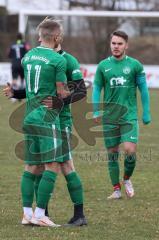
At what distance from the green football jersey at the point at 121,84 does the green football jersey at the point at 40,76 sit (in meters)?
2.19

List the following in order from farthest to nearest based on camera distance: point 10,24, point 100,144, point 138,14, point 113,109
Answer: point 10,24 → point 138,14 → point 100,144 → point 113,109

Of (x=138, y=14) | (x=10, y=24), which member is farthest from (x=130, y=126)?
(x=10, y=24)

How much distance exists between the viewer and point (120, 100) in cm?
896

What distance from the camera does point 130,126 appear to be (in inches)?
352

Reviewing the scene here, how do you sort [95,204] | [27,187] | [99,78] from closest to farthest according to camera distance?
1. [27,187]
2. [95,204]
3. [99,78]

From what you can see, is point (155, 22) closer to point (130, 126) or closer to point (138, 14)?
point (138, 14)

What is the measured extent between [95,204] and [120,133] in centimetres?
105

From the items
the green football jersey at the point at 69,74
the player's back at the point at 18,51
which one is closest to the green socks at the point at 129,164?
the green football jersey at the point at 69,74

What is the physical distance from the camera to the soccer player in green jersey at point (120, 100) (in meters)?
8.89

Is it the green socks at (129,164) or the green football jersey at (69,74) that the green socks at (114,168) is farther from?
the green football jersey at (69,74)

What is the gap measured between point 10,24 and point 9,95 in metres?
34.9

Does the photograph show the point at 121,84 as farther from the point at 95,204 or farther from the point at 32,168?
the point at 32,168

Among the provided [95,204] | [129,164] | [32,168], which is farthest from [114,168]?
[32,168]

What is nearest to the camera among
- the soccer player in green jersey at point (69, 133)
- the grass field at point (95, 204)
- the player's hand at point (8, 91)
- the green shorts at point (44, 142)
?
the grass field at point (95, 204)
